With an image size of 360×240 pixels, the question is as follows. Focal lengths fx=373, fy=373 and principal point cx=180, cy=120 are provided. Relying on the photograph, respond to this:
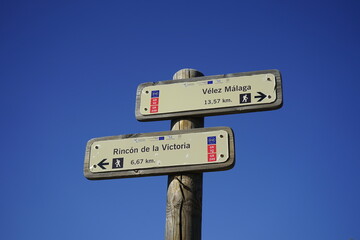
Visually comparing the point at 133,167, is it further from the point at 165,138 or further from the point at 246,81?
the point at 246,81

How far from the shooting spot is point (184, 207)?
8.34 feet

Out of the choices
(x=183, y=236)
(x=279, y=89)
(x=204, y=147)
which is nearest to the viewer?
(x=183, y=236)

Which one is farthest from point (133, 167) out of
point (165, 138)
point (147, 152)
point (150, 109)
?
point (150, 109)

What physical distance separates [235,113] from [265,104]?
24cm

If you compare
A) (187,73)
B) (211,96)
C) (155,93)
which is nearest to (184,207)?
(211,96)

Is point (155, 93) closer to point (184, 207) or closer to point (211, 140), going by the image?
point (211, 140)

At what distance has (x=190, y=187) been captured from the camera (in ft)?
8.55

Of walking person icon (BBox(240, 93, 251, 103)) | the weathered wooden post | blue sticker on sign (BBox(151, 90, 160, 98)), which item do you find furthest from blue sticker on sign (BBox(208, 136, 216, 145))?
blue sticker on sign (BBox(151, 90, 160, 98))

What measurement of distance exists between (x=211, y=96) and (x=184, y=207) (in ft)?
2.94

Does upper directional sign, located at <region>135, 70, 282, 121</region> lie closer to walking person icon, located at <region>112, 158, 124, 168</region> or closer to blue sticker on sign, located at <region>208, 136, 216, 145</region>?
blue sticker on sign, located at <region>208, 136, 216, 145</region>

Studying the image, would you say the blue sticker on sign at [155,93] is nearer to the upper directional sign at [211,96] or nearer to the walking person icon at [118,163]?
the upper directional sign at [211,96]

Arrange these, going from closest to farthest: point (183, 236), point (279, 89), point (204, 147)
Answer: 1. point (183, 236)
2. point (204, 147)
3. point (279, 89)

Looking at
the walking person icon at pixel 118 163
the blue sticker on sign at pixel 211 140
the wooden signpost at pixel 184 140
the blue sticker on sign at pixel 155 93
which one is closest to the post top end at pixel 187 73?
the wooden signpost at pixel 184 140

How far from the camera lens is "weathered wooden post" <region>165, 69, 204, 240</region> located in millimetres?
2490
